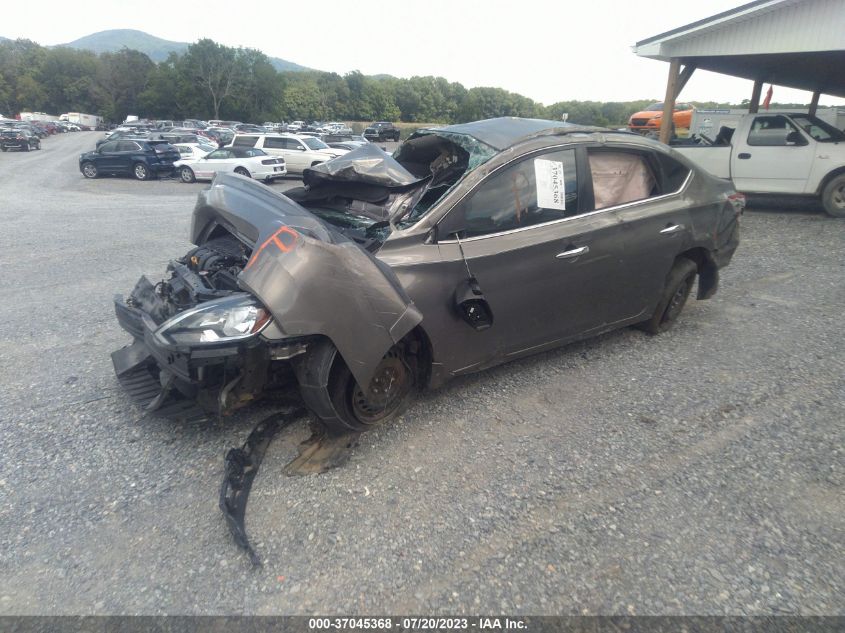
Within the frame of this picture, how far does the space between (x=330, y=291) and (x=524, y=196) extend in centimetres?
163

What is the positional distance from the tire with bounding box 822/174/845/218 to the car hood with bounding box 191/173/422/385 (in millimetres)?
10449

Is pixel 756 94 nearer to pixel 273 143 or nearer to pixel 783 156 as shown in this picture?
pixel 783 156

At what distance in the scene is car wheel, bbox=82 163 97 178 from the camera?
21.1 meters

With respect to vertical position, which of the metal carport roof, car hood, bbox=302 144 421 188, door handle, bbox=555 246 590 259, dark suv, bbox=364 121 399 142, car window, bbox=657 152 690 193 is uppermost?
the metal carport roof

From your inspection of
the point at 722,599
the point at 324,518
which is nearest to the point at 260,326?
the point at 324,518

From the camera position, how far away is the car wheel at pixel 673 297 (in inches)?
188

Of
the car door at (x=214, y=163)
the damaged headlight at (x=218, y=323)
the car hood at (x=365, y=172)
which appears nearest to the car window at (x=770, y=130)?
the car hood at (x=365, y=172)

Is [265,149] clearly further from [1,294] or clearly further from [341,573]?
[341,573]

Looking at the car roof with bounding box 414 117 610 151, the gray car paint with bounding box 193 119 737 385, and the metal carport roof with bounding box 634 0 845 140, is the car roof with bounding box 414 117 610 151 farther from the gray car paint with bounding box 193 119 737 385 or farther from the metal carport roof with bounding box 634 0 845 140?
the metal carport roof with bounding box 634 0 845 140

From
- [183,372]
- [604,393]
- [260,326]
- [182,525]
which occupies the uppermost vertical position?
[260,326]

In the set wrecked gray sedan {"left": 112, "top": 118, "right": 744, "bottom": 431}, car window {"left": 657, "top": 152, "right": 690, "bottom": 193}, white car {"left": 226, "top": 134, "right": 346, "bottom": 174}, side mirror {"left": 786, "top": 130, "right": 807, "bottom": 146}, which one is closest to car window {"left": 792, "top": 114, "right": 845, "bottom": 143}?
side mirror {"left": 786, "top": 130, "right": 807, "bottom": 146}

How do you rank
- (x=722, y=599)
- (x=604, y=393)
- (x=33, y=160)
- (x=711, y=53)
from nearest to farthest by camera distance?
(x=722, y=599), (x=604, y=393), (x=711, y=53), (x=33, y=160)

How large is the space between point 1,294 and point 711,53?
45.4 feet

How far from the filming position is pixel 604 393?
399 centimetres
